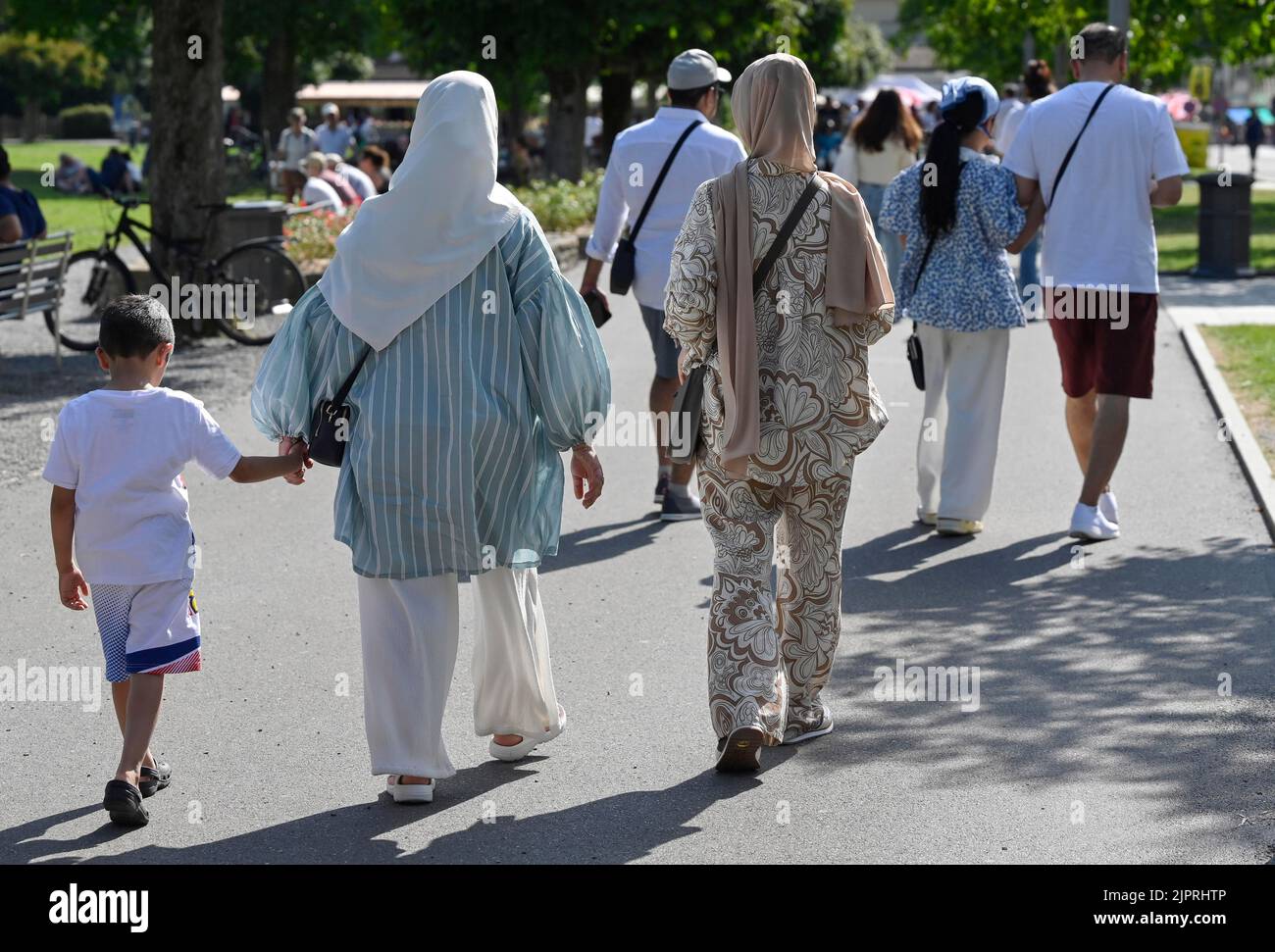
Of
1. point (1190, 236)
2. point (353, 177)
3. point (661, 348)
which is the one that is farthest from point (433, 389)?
point (1190, 236)

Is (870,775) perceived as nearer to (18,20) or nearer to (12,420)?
(12,420)

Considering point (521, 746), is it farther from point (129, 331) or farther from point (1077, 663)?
point (1077, 663)

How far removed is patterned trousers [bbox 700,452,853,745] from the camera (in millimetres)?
5070

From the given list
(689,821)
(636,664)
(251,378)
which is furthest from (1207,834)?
(251,378)

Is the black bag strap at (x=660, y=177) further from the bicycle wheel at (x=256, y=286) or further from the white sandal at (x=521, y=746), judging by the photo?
the bicycle wheel at (x=256, y=286)

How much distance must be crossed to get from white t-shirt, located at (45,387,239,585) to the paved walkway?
69 cm

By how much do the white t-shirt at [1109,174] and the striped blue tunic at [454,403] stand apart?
355 cm

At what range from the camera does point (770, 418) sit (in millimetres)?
5102

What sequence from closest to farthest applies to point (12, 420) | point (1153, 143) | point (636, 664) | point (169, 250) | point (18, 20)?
point (636, 664) < point (1153, 143) < point (12, 420) < point (169, 250) < point (18, 20)

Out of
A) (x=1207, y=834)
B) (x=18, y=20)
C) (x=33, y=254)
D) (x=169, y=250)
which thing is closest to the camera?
(x=1207, y=834)

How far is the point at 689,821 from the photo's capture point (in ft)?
15.5

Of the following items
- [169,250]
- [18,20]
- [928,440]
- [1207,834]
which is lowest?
[1207,834]

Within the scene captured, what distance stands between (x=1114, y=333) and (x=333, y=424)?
163 inches

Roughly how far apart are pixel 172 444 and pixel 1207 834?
109 inches
